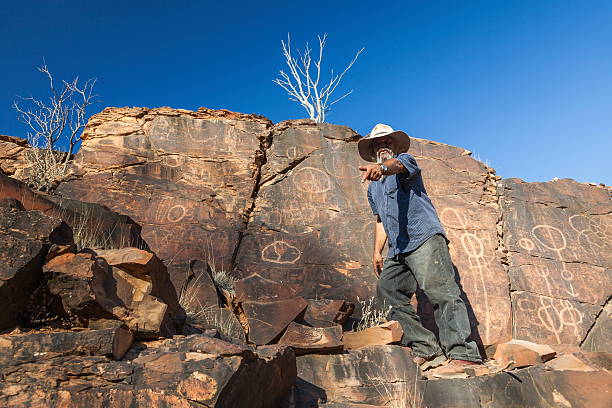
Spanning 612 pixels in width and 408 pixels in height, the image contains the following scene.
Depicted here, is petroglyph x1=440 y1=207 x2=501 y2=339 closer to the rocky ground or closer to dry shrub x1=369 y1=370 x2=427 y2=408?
the rocky ground

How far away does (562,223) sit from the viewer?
641cm

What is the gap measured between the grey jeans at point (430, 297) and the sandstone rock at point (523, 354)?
20 cm

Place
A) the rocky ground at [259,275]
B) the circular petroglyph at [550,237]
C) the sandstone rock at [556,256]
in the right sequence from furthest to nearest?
the circular petroglyph at [550,237] < the sandstone rock at [556,256] < the rocky ground at [259,275]

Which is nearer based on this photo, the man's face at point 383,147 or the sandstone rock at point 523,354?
the sandstone rock at point 523,354

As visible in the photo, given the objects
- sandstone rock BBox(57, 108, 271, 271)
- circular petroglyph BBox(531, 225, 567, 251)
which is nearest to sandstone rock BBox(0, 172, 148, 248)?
sandstone rock BBox(57, 108, 271, 271)

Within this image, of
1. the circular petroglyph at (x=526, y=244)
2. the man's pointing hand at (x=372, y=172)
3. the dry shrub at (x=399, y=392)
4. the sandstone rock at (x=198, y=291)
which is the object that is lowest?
the dry shrub at (x=399, y=392)

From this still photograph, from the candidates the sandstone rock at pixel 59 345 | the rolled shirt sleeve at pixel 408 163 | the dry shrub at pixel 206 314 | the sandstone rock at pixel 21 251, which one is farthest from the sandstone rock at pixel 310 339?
the sandstone rock at pixel 21 251

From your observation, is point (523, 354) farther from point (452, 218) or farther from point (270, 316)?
point (452, 218)

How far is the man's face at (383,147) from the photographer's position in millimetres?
4562

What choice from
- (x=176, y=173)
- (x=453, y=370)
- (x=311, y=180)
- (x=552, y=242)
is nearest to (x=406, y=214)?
(x=453, y=370)

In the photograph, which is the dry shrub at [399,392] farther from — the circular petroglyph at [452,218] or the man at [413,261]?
the circular petroglyph at [452,218]

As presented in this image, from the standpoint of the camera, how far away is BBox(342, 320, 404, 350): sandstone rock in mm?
3814

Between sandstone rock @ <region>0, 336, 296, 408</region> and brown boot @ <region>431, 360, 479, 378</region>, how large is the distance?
68.4 inches

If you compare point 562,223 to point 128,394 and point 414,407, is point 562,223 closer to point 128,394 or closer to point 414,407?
point 414,407
